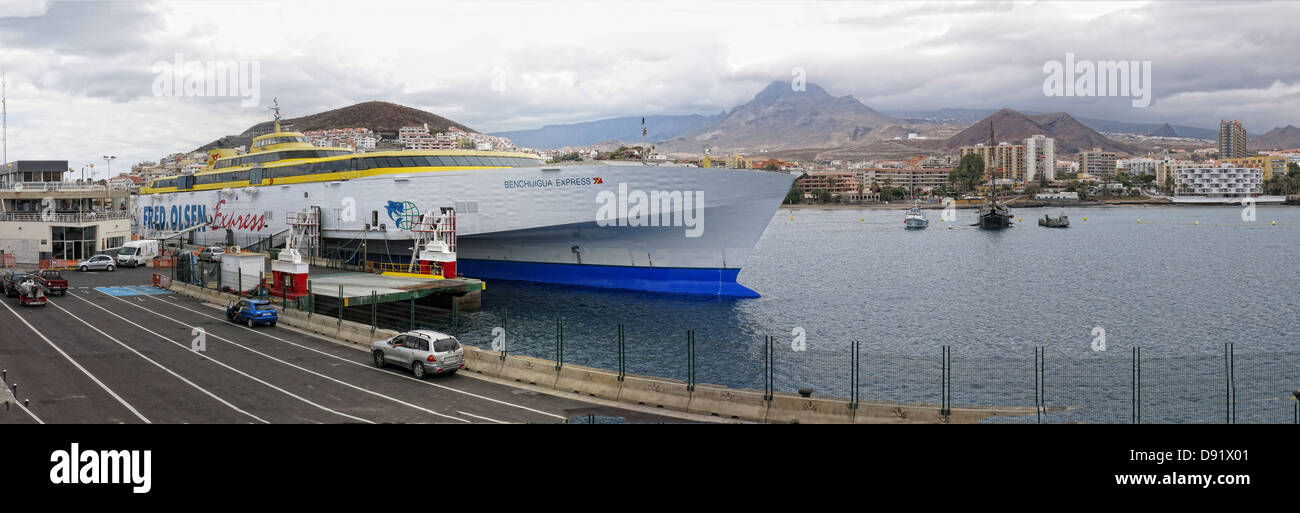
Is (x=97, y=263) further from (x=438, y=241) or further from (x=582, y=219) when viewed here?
(x=582, y=219)

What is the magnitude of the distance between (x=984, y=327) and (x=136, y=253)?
5232cm

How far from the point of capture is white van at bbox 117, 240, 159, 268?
167 feet

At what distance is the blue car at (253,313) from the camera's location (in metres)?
28.1

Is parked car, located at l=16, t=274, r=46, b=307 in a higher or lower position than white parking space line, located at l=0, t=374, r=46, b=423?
higher

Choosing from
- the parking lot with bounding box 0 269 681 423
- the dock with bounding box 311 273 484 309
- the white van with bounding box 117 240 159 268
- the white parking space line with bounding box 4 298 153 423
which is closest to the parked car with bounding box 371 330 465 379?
the parking lot with bounding box 0 269 681 423

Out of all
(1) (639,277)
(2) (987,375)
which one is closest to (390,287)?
(1) (639,277)

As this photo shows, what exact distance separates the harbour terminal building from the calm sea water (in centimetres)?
2910

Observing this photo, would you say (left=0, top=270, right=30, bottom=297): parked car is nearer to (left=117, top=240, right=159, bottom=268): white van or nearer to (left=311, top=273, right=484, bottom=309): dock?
(left=311, top=273, right=484, bottom=309): dock

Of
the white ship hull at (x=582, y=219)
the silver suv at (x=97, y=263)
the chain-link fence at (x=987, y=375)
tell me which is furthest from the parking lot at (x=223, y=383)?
the silver suv at (x=97, y=263)

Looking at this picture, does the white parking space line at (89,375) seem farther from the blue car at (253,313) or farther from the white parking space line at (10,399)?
the blue car at (253,313)

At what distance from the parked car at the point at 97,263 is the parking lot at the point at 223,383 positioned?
22275 mm
